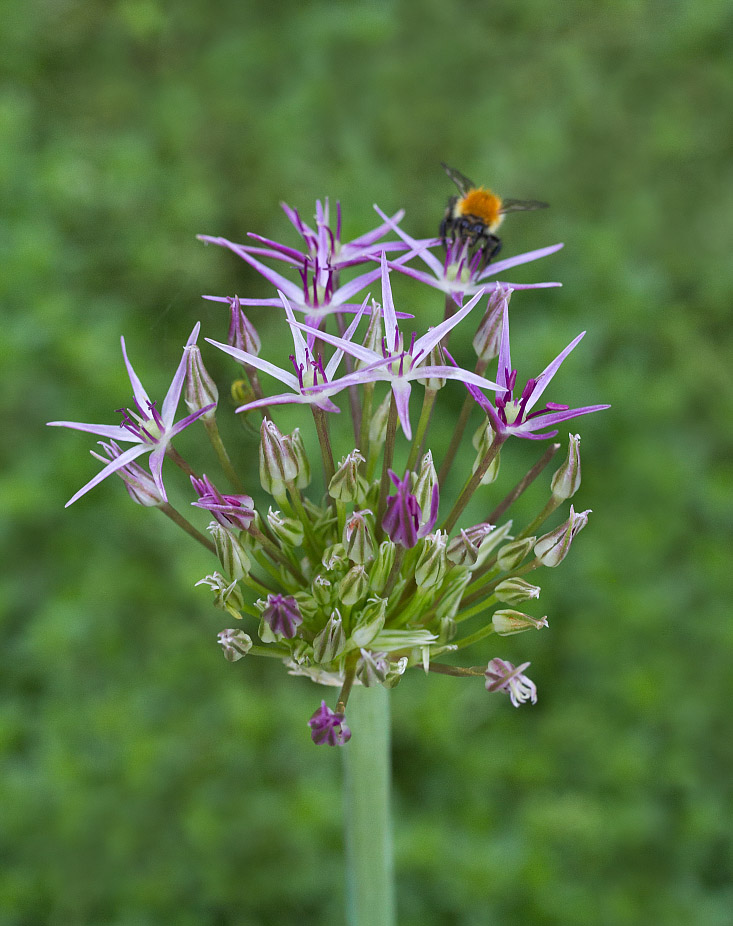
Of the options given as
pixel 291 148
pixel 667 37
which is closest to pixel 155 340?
pixel 291 148

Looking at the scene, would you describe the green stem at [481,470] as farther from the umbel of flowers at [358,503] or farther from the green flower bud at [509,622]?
the green flower bud at [509,622]

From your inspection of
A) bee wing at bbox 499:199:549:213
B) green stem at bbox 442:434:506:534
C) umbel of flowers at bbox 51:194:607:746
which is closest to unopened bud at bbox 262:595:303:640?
umbel of flowers at bbox 51:194:607:746

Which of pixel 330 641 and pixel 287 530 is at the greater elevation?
pixel 287 530

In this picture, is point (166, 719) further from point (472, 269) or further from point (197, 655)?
point (472, 269)

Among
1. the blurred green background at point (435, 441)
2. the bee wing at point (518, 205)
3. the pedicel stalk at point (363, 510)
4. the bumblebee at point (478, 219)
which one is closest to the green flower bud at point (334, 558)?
the pedicel stalk at point (363, 510)

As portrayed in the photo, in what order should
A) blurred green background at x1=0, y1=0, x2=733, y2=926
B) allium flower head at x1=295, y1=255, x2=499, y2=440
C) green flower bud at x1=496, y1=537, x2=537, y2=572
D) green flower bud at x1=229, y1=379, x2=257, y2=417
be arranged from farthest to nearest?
blurred green background at x1=0, y1=0, x2=733, y2=926
green flower bud at x1=229, y1=379, x2=257, y2=417
green flower bud at x1=496, y1=537, x2=537, y2=572
allium flower head at x1=295, y1=255, x2=499, y2=440

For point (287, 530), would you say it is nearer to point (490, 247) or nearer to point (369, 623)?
point (369, 623)

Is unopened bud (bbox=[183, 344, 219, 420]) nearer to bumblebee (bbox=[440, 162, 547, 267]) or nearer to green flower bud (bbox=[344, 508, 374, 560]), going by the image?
green flower bud (bbox=[344, 508, 374, 560])

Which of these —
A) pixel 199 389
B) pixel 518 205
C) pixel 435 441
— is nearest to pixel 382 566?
pixel 199 389
